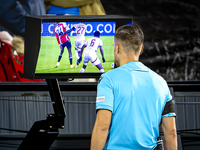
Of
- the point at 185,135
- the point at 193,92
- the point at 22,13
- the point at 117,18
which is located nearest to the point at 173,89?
the point at 193,92

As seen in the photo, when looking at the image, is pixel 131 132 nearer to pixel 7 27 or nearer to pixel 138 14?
pixel 138 14

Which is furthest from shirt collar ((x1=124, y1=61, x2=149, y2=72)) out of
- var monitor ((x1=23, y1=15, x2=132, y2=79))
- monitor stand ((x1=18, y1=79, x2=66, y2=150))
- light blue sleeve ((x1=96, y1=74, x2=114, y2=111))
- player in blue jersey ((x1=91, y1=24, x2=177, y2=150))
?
monitor stand ((x1=18, y1=79, x2=66, y2=150))

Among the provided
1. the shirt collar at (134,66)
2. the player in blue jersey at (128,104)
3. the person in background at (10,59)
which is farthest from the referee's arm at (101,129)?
the person in background at (10,59)

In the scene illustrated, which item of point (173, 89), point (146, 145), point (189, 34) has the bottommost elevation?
point (146, 145)

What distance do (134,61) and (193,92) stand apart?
8.32ft

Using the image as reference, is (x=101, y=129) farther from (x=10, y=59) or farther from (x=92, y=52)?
(x=10, y=59)

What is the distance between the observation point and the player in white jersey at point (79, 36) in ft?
5.45

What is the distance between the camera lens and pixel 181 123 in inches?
127

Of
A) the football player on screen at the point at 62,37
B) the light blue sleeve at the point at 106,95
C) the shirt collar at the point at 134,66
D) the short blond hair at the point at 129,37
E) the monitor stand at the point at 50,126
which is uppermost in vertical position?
the football player on screen at the point at 62,37

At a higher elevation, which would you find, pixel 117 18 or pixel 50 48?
pixel 117 18

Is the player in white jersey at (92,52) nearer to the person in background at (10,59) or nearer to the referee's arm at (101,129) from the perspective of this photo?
the referee's arm at (101,129)

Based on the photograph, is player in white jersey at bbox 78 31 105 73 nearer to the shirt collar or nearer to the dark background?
the shirt collar

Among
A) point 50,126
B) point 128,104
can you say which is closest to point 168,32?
point 50,126

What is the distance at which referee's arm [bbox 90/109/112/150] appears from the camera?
90cm
